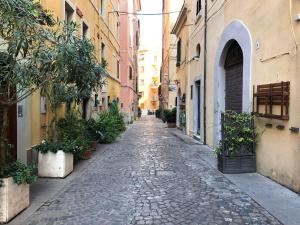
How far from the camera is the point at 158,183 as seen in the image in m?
7.05

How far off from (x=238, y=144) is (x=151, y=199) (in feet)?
9.63

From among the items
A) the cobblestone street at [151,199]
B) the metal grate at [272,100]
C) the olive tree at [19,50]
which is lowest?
the cobblestone street at [151,199]

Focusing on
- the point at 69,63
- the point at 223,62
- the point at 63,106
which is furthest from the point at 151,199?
the point at 223,62

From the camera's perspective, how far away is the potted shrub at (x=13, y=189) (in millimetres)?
4742

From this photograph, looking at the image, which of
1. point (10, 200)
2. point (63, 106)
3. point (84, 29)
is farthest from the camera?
point (84, 29)

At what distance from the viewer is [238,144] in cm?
787

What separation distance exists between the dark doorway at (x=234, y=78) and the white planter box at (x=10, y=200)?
6.41 m

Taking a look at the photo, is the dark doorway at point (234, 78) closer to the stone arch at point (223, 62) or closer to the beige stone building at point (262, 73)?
the beige stone building at point (262, 73)

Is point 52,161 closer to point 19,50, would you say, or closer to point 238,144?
point 19,50

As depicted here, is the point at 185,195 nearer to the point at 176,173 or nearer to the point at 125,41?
the point at 176,173

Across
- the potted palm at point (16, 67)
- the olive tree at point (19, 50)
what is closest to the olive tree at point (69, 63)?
the olive tree at point (19, 50)

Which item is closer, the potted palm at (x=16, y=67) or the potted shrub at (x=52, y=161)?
the potted palm at (x=16, y=67)

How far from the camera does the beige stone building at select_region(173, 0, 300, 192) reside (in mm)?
6266

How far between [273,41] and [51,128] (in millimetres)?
5451
